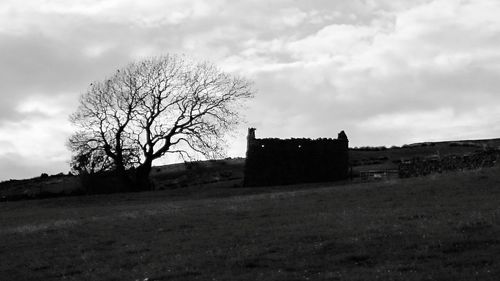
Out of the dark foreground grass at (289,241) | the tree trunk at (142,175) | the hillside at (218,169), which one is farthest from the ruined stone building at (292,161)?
the dark foreground grass at (289,241)

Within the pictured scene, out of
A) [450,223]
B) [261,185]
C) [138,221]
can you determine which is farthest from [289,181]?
[450,223]

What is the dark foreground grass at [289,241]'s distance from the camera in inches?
754

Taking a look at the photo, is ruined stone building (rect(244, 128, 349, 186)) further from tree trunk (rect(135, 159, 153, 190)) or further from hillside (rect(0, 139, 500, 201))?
tree trunk (rect(135, 159, 153, 190))

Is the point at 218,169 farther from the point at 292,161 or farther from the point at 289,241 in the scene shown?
the point at 289,241

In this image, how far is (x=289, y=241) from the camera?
23.5 metres

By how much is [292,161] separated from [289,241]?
145 ft

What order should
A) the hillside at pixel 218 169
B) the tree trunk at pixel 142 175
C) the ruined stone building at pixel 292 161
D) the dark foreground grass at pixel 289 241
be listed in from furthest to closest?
the hillside at pixel 218 169 < the tree trunk at pixel 142 175 < the ruined stone building at pixel 292 161 < the dark foreground grass at pixel 289 241

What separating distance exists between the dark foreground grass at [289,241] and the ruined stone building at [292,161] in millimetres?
28997

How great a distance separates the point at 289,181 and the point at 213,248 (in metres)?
43.9

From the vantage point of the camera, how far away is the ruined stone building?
66.9 m

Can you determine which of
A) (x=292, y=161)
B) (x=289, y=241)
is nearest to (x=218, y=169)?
(x=292, y=161)

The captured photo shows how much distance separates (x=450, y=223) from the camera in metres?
24.1

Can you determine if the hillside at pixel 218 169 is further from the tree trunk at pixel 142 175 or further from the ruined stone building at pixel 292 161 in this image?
the ruined stone building at pixel 292 161

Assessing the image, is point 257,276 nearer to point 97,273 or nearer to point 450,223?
point 97,273
